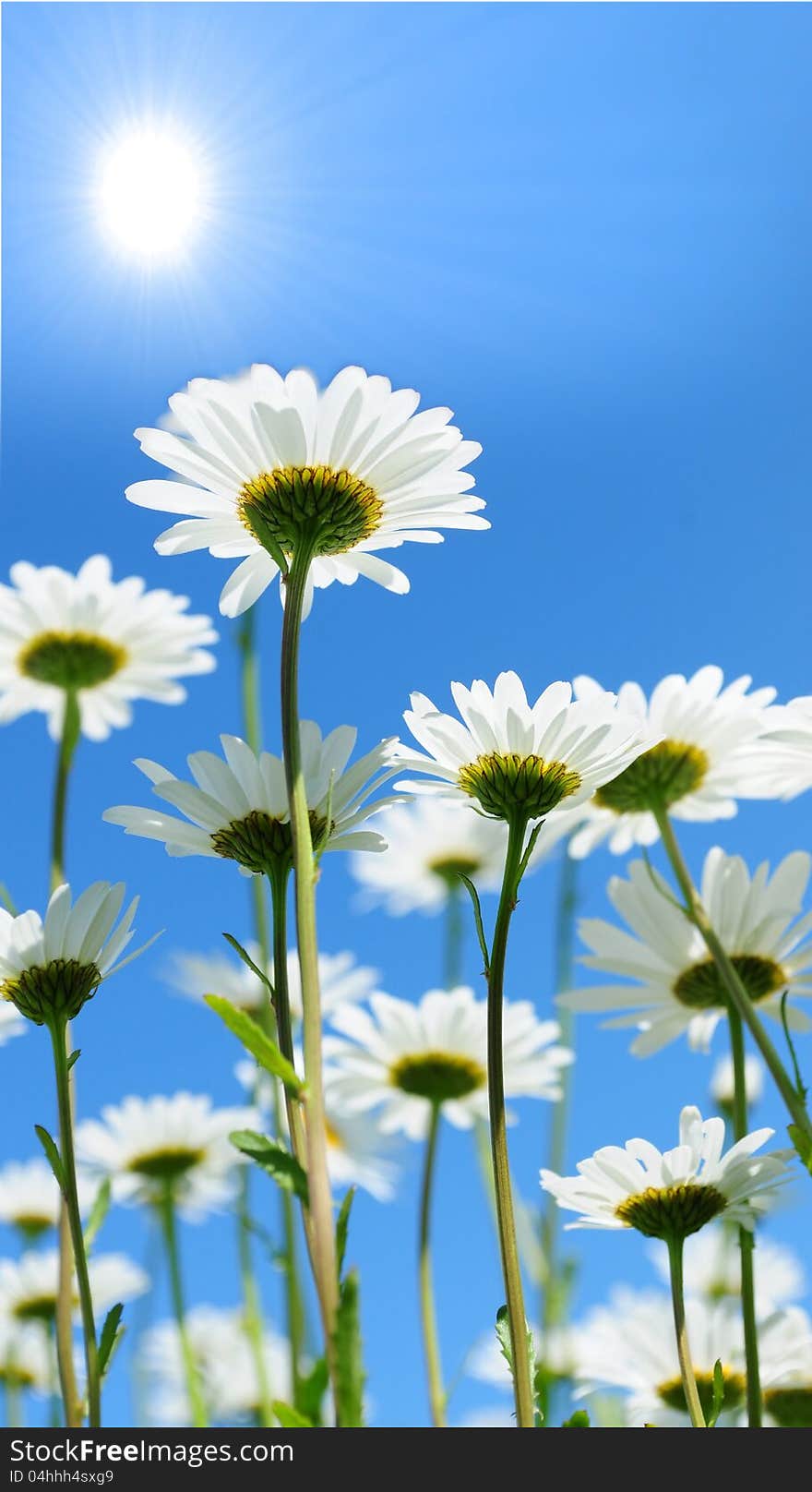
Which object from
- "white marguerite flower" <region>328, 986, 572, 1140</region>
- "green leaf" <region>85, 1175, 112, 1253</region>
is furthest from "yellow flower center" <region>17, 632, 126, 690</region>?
"green leaf" <region>85, 1175, 112, 1253</region>

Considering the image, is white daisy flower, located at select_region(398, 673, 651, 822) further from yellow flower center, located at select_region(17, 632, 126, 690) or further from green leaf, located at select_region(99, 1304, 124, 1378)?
yellow flower center, located at select_region(17, 632, 126, 690)

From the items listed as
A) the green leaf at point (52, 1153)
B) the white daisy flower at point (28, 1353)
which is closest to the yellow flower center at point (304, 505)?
the green leaf at point (52, 1153)

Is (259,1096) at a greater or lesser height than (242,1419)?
greater

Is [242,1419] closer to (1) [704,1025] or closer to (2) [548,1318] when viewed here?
(2) [548,1318]

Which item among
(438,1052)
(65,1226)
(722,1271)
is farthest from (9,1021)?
(722,1271)

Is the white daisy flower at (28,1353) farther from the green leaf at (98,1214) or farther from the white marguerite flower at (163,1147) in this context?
the green leaf at (98,1214)
